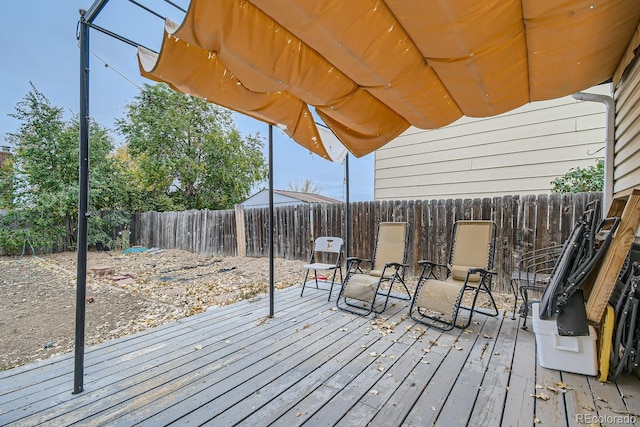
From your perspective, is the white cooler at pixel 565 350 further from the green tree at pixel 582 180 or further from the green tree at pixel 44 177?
the green tree at pixel 44 177

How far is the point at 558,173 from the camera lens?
15.5 feet

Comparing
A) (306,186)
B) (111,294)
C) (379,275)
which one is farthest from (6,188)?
(306,186)

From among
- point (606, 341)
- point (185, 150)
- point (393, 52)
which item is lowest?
point (606, 341)

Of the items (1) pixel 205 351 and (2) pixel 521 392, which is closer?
(2) pixel 521 392

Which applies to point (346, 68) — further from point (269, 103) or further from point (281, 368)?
point (281, 368)

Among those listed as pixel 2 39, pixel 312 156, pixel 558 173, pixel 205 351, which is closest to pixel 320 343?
pixel 205 351

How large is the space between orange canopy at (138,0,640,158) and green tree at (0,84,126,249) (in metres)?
9.27

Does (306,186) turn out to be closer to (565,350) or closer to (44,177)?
(44,177)

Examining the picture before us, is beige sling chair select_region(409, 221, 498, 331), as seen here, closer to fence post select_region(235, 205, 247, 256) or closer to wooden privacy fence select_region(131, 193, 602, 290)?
wooden privacy fence select_region(131, 193, 602, 290)

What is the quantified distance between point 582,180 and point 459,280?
282 cm

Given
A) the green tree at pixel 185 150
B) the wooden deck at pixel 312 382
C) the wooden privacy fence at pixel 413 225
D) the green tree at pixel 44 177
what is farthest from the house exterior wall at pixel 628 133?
the green tree at pixel 185 150

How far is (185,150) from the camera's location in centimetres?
1277

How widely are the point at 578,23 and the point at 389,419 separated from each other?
2.47 metres

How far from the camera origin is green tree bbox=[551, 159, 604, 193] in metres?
4.10
